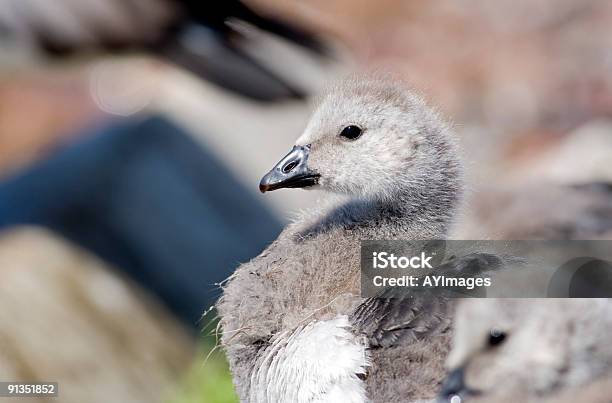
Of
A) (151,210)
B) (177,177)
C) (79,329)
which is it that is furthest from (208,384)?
(177,177)

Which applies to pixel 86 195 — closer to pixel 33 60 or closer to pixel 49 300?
pixel 49 300

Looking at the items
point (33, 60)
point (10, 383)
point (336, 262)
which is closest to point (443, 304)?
point (336, 262)

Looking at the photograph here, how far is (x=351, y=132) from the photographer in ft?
4.20

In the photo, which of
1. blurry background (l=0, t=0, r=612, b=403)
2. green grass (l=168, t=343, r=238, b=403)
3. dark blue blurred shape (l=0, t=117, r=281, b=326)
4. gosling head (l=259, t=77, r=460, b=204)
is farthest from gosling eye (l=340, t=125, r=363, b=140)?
dark blue blurred shape (l=0, t=117, r=281, b=326)

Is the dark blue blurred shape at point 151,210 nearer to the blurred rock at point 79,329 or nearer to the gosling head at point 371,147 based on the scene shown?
the blurred rock at point 79,329

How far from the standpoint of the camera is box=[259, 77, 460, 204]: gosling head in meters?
1.25

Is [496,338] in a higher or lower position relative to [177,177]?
lower

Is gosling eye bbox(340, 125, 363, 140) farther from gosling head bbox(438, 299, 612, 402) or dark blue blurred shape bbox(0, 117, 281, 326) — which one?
dark blue blurred shape bbox(0, 117, 281, 326)

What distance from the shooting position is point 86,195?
9.12 feet

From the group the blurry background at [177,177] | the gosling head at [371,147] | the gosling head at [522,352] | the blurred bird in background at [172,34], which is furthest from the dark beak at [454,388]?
the blurred bird in background at [172,34]

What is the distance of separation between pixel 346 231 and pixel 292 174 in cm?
11

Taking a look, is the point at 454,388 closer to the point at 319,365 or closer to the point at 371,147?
the point at 319,365

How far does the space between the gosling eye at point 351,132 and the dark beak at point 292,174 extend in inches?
2.1

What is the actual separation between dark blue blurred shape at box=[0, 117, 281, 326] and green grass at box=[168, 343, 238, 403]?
272mm
